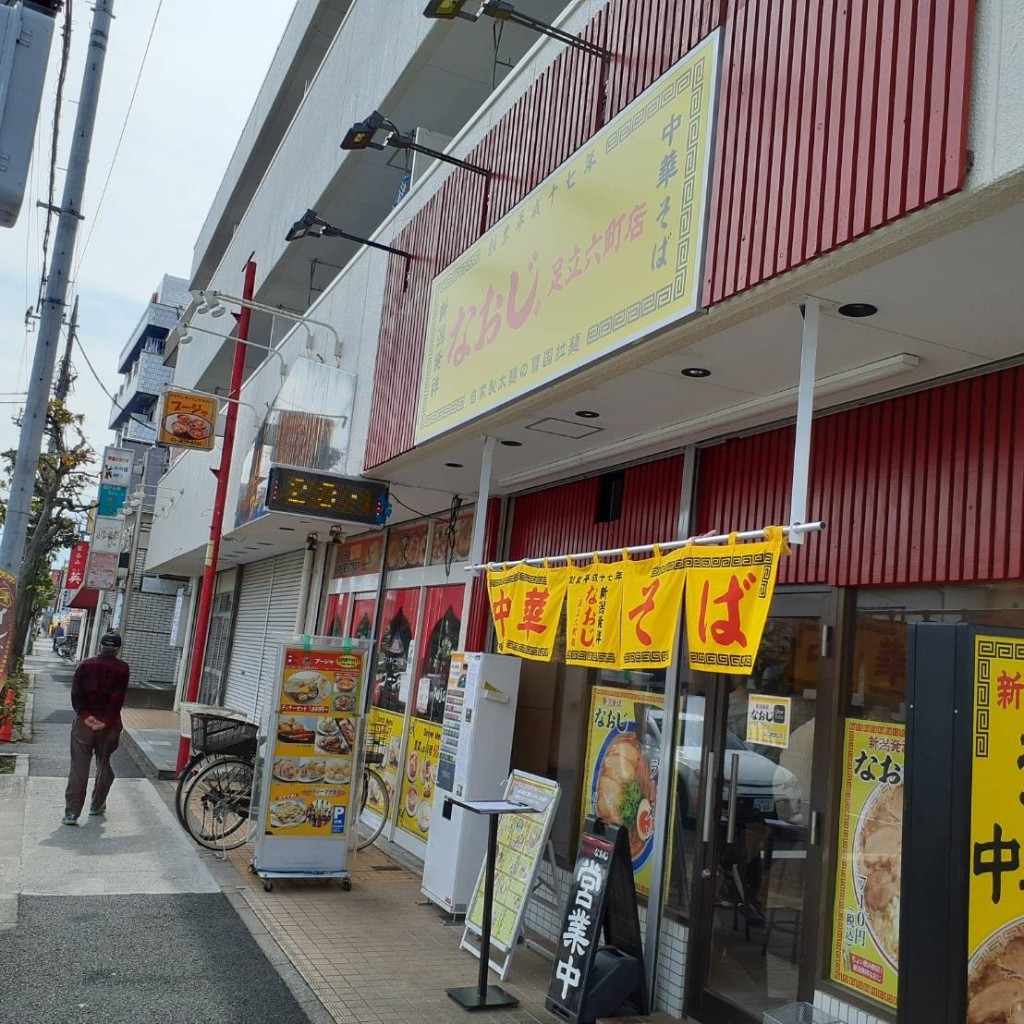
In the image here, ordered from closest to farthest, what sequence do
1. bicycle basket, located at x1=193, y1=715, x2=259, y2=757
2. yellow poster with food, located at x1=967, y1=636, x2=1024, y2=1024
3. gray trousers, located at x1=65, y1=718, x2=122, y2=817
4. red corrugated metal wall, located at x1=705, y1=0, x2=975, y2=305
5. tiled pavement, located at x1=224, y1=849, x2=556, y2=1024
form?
1. yellow poster with food, located at x1=967, y1=636, x2=1024, y2=1024
2. red corrugated metal wall, located at x1=705, y1=0, x2=975, y2=305
3. tiled pavement, located at x1=224, y1=849, x2=556, y2=1024
4. bicycle basket, located at x1=193, y1=715, x2=259, y2=757
5. gray trousers, located at x1=65, y1=718, x2=122, y2=817

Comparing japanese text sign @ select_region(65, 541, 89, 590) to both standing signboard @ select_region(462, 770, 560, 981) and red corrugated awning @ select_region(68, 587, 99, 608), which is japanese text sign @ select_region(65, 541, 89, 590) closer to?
red corrugated awning @ select_region(68, 587, 99, 608)

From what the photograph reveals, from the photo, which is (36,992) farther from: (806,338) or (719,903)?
(806,338)

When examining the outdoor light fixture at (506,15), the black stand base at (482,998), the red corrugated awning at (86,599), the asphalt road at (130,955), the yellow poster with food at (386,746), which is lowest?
the asphalt road at (130,955)

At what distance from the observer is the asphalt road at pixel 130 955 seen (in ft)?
17.7

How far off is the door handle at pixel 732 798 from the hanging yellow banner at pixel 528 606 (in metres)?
1.42

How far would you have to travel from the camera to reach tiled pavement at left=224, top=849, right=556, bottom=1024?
579 centimetres

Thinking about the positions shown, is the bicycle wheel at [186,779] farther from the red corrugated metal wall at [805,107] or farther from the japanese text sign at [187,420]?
the red corrugated metal wall at [805,107]

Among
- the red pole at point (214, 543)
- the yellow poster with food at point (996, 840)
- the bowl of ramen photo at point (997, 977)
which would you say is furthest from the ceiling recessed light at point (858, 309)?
the red pole at point (214, 543)

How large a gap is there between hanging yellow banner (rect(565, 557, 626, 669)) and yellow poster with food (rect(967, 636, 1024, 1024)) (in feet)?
9.62

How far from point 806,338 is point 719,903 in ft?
12.1

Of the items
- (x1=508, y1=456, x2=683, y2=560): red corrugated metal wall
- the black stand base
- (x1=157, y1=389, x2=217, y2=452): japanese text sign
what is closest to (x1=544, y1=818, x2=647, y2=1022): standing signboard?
the black stand base

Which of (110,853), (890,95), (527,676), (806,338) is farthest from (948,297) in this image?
(110,853)

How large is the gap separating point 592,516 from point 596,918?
11.7 feet

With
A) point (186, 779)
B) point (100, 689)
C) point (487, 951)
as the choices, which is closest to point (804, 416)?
point (487, 951)
